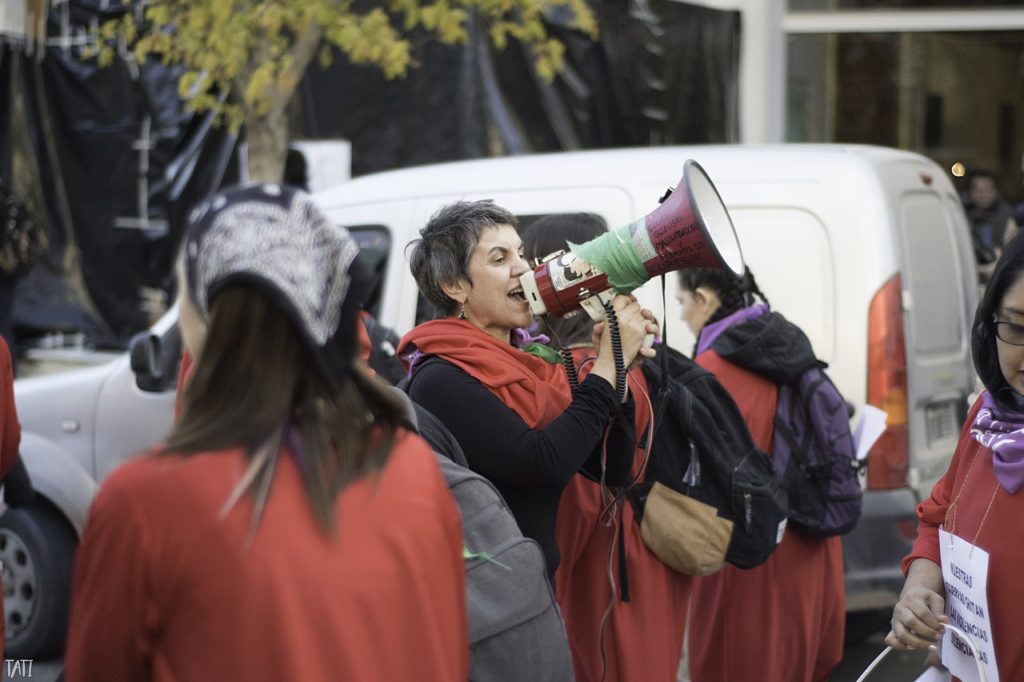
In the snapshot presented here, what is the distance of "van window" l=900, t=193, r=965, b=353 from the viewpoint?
504cm

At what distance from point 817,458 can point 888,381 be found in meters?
0.94

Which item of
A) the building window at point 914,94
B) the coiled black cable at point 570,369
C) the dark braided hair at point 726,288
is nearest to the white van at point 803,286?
the dark braided hair at point 726,288

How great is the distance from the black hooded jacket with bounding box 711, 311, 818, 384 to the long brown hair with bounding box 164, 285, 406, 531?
2.46m


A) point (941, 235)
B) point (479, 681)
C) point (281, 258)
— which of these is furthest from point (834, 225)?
point (281, 258)

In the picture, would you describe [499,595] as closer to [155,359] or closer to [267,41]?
[155,359]

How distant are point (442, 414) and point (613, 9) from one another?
7569 mm

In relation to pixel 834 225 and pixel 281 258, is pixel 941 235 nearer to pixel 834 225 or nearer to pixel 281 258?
pixel 834 225

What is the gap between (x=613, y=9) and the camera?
33.0 ft

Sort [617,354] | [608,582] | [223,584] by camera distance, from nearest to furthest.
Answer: [223,584] < [617,354] < [608,582]

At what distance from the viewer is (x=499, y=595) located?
2213mm

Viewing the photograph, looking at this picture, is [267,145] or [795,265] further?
[267,145]

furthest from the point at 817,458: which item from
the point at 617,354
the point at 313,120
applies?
the point at 313,120

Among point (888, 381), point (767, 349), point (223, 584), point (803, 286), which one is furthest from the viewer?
point (803, 286)

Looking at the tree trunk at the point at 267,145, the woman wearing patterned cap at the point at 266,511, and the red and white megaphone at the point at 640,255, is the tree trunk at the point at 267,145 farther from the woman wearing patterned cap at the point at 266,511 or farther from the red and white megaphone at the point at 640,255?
the woman wearing patterned cap at the point at 266,511
